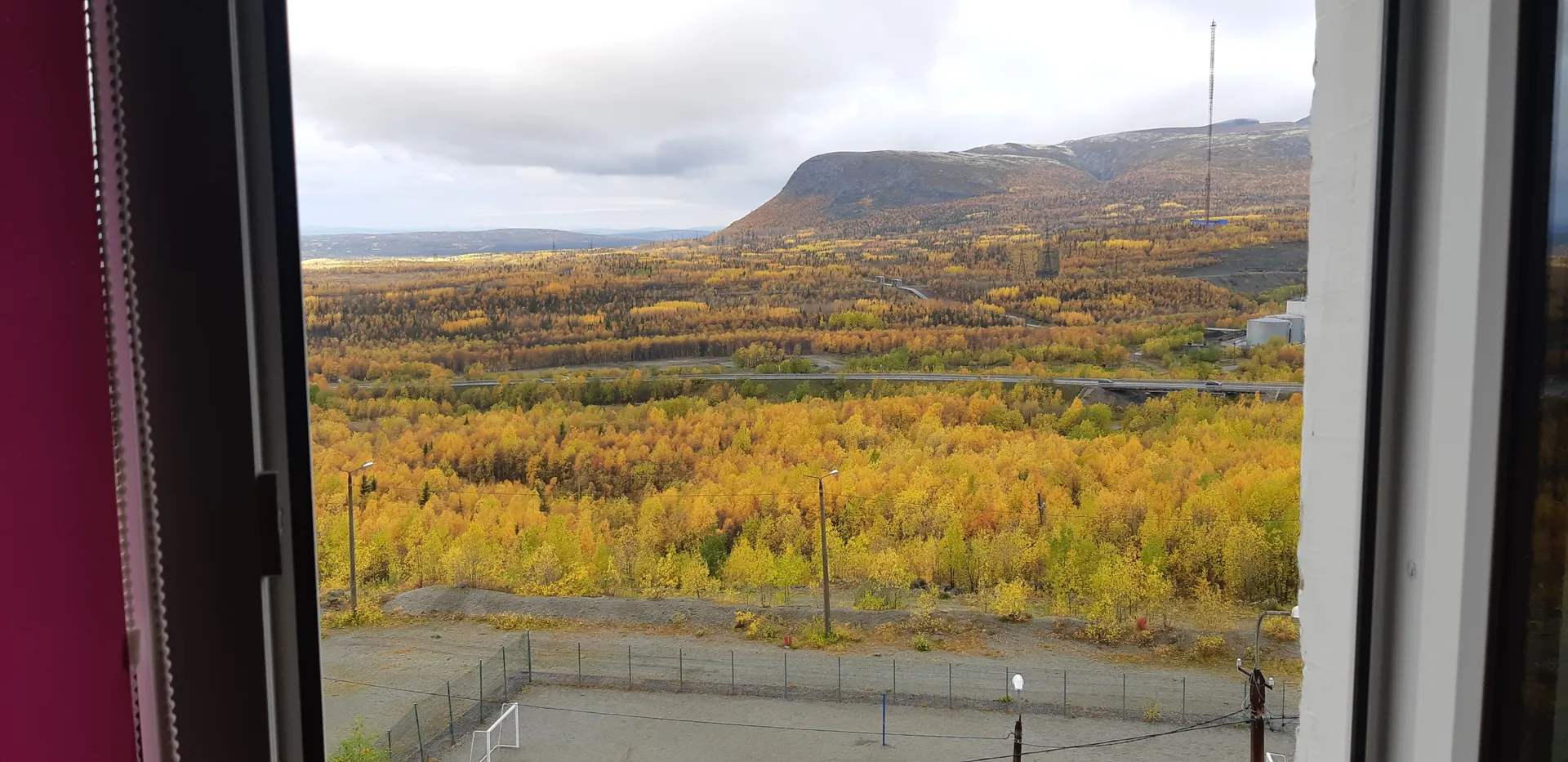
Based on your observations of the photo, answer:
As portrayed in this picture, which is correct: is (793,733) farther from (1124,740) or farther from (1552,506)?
(1552,506)

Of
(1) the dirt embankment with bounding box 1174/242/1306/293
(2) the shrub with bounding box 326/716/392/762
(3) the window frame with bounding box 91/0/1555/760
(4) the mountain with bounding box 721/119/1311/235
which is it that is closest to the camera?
(3) the window frame with bounding box 91/0/1555/760

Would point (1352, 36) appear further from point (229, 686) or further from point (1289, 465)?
point (1289, 465)

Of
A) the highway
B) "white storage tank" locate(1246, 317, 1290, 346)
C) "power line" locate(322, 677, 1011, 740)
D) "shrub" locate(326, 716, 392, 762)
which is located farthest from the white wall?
"power line" locate(322, 677, 1011, 740)

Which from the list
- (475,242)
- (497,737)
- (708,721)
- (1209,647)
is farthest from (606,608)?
(1209,647)

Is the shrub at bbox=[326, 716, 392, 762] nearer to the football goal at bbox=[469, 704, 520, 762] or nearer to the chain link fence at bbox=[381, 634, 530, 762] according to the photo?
the chain link fence at bbox=[381, 634, 530, 762]

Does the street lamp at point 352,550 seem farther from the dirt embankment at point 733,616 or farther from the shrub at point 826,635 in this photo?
the shrub at point 826,635

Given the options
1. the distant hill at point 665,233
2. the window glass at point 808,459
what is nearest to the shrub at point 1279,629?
the window glass at point 808,459
